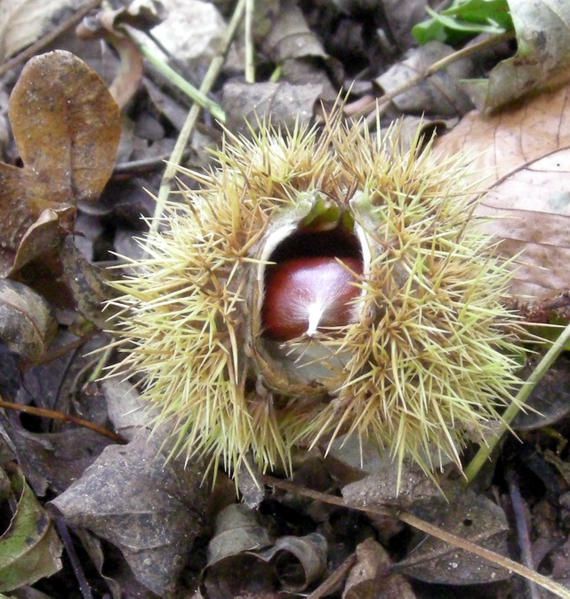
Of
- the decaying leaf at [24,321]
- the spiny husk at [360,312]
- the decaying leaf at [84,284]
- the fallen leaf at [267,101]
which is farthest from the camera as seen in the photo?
the fallen leaf at [267,101]

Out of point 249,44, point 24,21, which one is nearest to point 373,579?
point 249,44

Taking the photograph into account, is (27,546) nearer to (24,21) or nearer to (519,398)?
(519,398)

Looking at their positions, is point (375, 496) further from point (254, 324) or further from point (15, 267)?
point (15, 267)

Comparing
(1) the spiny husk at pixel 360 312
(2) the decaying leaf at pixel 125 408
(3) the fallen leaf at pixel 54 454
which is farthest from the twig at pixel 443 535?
(3) the fallen leaf at pixel 54 454

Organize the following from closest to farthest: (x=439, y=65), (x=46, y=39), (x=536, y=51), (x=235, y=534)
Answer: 1. (x=235, y=534)
2. (x=536, y=51)
3. (x=439, y=65)
4. (x=46, y=39)

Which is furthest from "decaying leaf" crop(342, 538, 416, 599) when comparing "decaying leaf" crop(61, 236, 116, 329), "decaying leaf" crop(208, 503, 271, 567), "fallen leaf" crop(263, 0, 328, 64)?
"fallen leaf" crop(263, 0, 328, 64)

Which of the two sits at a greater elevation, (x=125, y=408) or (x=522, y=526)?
(x=125, y=408)

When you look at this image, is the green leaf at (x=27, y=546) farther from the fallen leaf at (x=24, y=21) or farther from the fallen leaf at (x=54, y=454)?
the fallen leaf at (x=24, y=21)
